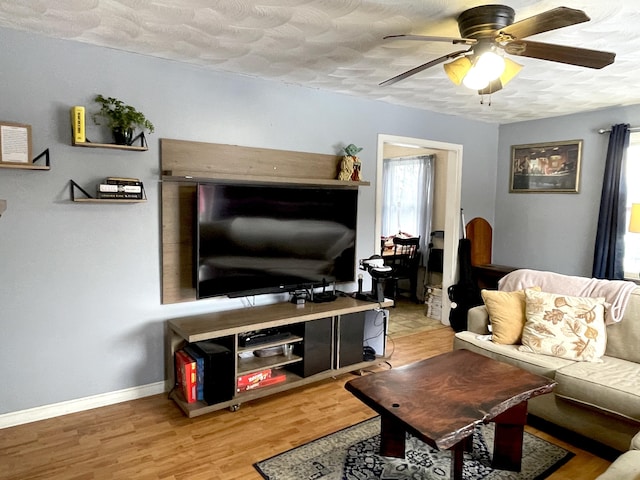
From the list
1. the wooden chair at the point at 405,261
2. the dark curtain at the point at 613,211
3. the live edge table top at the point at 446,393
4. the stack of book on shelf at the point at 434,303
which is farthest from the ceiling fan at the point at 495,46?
the wooden chair at the point at 405,261

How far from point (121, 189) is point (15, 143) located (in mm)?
594

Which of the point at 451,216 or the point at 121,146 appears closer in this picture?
the point at 121,146

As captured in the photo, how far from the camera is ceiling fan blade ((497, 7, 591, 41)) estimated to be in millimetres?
1602

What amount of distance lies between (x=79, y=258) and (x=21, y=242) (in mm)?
322

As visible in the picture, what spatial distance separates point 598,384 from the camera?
2383 millimetres

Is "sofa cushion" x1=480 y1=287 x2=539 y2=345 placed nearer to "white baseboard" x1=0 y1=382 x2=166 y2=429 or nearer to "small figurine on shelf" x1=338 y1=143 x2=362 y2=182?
"small figurine on shelf" x1=338 y1=143 x2=362 y2=182

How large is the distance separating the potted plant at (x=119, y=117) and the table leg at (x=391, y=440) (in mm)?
2288

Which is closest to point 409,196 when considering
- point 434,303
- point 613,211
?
point 434,303

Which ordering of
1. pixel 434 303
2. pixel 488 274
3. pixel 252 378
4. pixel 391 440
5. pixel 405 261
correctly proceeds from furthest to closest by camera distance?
pixel 405 261
pixel 434 303
pixel 488 274
pixel 252 378
pixel 391 440

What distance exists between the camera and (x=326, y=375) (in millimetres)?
3281

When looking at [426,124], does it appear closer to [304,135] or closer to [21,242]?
[304,135]


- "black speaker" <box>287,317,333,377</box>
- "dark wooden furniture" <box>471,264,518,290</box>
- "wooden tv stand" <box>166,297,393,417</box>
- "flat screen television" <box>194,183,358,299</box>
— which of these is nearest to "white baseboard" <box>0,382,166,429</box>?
"wooden tv stand" <box>166,297,393,417</box>

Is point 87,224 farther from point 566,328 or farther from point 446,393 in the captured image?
point 566,328

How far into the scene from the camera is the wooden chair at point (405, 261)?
5998 millimetres
